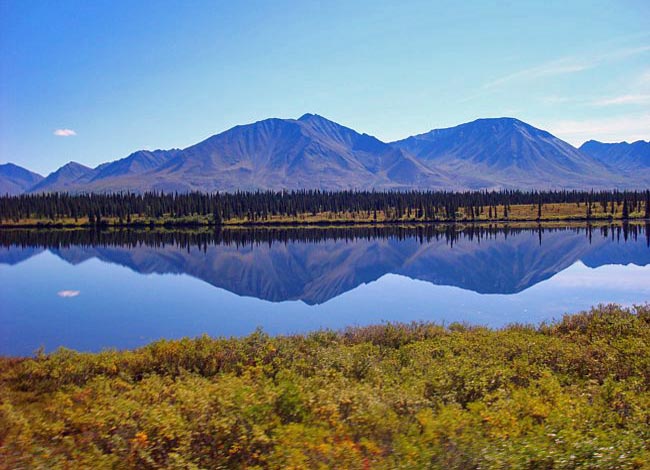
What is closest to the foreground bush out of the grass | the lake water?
the lake water

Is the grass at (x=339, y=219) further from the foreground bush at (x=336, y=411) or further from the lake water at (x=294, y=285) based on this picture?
the foreground bush at (x=336, y=411)

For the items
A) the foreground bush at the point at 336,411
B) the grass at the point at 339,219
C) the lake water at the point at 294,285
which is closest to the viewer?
the foreground bush at the point at 336,411

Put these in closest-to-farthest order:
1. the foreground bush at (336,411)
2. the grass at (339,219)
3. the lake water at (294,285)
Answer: the foreground bush at (336,411)
the lake water at (294,285)
the grass at (339,219)

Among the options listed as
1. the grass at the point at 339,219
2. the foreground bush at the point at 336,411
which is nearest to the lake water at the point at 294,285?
the foreground bush at the point at 336,411

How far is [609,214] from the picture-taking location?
168m

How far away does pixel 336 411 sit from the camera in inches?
435

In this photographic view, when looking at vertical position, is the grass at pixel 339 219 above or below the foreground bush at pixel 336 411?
below

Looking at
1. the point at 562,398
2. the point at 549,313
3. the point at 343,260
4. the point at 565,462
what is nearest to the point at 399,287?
the point at 549,313

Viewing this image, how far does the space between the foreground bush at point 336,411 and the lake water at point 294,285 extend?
14.2 metres

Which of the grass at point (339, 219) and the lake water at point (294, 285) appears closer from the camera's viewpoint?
the lake water at point (294, 285)

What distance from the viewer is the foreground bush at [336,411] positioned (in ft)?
29.6

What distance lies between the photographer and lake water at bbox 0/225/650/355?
36375mm

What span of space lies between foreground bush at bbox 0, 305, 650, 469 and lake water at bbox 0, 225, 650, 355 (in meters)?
14.2

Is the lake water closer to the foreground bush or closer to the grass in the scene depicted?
the foreground bush
